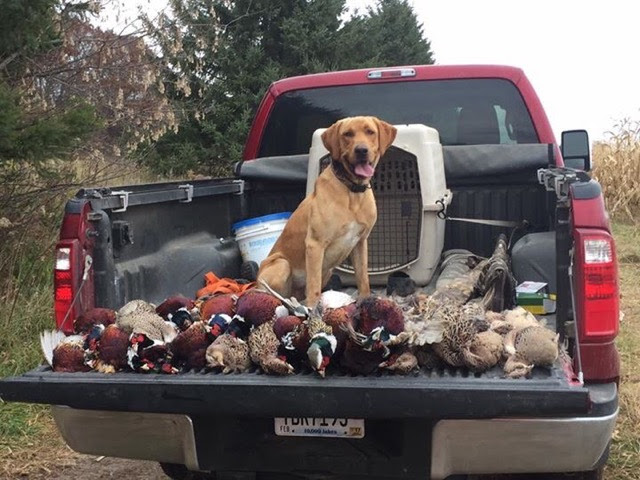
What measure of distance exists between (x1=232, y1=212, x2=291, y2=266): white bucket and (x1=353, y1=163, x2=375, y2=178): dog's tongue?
76cm

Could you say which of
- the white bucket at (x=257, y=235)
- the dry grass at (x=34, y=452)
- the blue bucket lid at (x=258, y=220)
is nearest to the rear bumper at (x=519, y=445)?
the white bucket at (x=257, y=235)

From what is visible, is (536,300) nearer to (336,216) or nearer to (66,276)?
(336,216)

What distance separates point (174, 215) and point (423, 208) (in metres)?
1.32

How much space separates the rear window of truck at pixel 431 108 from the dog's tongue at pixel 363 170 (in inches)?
36.3

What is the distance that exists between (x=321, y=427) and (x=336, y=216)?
1646 mm

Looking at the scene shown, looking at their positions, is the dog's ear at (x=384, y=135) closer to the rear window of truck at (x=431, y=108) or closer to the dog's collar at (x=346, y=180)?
the dog's collar at (x=346, y=180)

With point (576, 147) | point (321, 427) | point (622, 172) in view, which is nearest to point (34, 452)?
A: point (321, 427)

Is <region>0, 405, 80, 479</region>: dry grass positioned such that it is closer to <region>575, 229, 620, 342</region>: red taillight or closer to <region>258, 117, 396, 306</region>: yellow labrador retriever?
<region>258, 117, 396, 306</region>: yellow labrador retriever

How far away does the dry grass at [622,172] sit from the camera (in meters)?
13.8

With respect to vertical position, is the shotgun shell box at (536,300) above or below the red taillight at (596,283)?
below

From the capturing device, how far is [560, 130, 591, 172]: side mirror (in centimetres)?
465

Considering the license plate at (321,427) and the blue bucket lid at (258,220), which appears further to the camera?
the blue bucket lid at (258,220)

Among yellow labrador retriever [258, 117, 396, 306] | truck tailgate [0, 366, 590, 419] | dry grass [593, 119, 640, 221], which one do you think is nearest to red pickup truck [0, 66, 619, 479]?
truck tailgate [0, 366, 590, 419]

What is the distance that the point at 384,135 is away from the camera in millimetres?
3953
